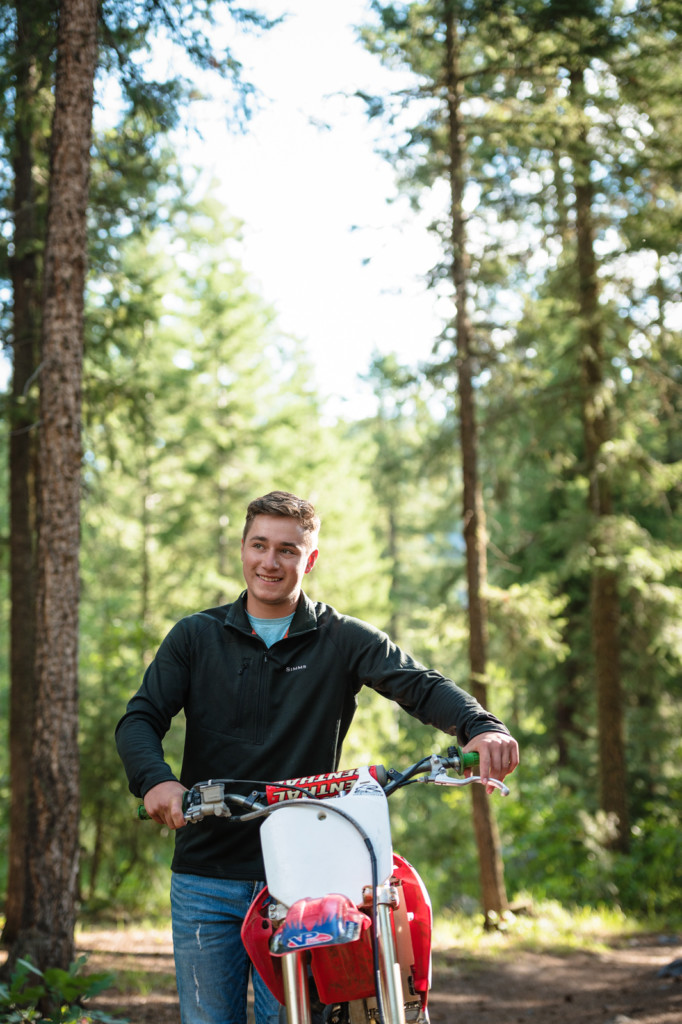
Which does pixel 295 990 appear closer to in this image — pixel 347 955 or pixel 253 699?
pixel 347 955

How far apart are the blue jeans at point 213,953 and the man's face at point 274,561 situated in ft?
2.90

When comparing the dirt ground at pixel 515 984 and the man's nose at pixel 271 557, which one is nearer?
the man's nose at pixel 271 557

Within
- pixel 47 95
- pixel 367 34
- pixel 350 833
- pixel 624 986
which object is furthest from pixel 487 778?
pixel 367 34

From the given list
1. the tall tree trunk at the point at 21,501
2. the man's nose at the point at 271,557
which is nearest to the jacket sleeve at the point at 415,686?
the man's nose at the point at 271,557

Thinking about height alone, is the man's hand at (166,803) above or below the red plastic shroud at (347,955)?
above

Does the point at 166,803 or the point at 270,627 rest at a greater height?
the point at 270,627

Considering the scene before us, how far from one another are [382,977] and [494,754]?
0.63 metres

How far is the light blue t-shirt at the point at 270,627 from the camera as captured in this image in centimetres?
302

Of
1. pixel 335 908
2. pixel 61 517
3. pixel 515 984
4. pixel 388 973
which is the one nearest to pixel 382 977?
pixel 388 973

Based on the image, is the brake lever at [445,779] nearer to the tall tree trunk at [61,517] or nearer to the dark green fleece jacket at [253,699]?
the dark green fleece jacket at [253,699]

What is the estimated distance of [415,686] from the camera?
9.36ft

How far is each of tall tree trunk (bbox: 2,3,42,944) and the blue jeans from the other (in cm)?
763

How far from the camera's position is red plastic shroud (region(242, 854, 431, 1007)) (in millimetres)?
2254

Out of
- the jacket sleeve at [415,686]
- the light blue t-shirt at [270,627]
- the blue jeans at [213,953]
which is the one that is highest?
the light blue t-shirt at [270,627]
